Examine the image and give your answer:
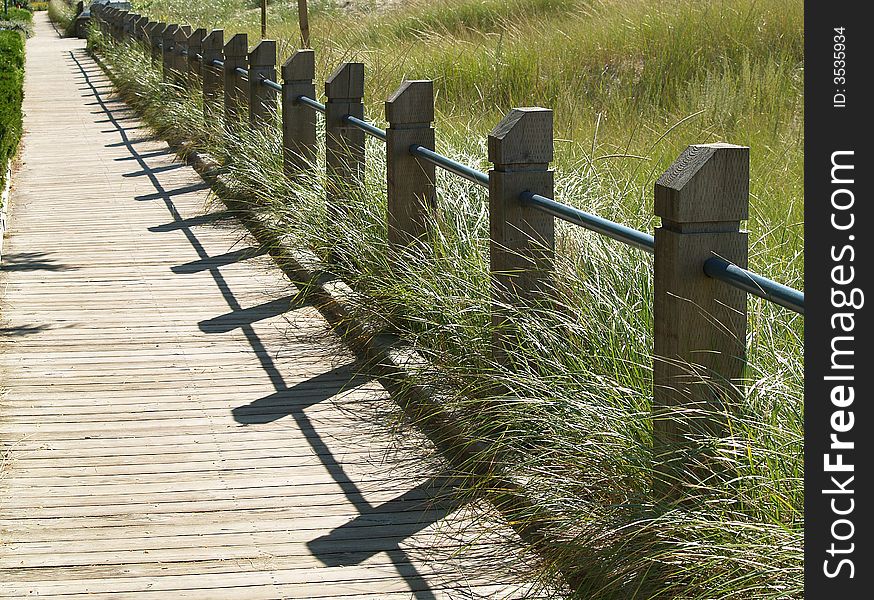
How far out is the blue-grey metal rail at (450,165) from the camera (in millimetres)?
5548

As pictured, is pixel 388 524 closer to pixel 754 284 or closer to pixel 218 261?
pixel 754 284

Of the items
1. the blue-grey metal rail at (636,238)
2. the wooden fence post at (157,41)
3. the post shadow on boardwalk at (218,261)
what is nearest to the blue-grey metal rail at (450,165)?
the blue-grey metal rail at (636,238)

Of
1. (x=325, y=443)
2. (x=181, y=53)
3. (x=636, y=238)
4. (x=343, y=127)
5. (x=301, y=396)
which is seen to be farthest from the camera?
(x=181, y=53)

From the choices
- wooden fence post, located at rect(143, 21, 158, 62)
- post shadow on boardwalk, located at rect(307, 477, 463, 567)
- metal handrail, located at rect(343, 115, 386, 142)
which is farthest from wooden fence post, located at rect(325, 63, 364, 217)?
wooden fence post, located at rect(143, 21, 158, 62)

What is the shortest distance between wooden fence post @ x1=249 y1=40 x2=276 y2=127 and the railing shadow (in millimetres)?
1990

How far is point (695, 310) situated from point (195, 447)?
2448mm

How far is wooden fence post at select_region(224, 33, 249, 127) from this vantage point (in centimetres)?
1237

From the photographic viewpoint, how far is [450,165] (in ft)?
19.6

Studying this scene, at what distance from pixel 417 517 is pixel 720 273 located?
1529mm

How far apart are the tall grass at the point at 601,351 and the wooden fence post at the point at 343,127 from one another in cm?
18

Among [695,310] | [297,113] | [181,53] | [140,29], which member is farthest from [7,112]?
[140,29]

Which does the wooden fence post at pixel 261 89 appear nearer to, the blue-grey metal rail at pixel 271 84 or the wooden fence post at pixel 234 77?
the blue-grey metal rail at pixel 271 84

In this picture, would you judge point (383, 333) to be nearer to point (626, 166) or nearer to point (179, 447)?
point (179, 447)

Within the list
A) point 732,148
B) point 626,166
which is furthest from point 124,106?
point 732,148
